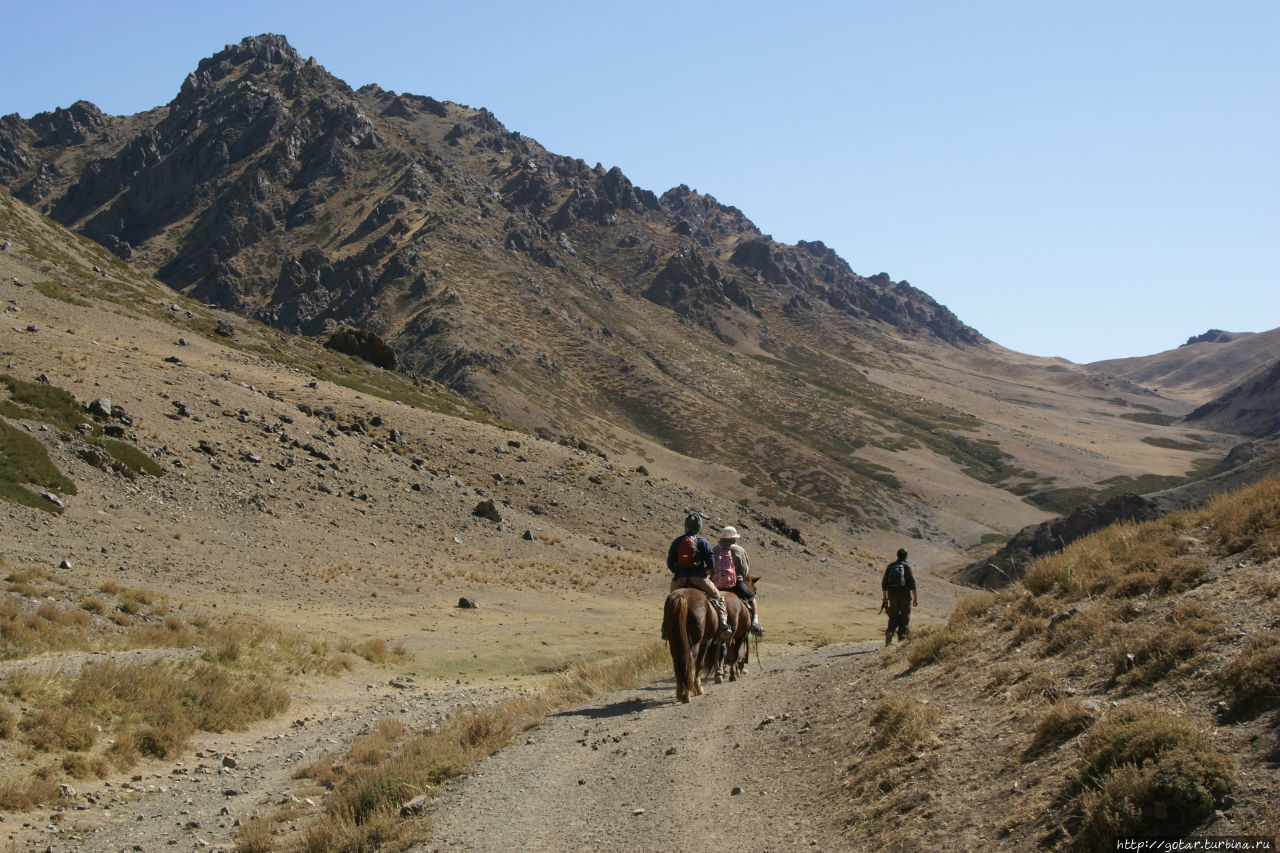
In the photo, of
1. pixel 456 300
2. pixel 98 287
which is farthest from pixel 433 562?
pixel 456 300

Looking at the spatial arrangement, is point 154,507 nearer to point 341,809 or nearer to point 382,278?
point 341,809

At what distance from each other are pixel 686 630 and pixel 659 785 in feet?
13.7

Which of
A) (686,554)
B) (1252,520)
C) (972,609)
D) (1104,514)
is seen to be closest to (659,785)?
(686,554)

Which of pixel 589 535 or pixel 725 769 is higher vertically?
pixel 725 769

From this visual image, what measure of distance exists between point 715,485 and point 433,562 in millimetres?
75508

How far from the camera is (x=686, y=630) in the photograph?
1270 centimetres

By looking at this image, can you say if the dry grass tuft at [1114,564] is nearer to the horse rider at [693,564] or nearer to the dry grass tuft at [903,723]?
the dry grass tuft at [903,723]

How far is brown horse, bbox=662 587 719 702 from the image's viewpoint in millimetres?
12586

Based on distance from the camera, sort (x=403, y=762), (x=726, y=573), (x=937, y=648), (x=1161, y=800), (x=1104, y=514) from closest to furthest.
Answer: (x=1161, y=800)
(x=403, y=762)
(x=937, y=648)
(x=726, y=573)
(x=1104, y=514)

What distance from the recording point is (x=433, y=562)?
4266 cm

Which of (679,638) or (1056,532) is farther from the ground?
(679,638)

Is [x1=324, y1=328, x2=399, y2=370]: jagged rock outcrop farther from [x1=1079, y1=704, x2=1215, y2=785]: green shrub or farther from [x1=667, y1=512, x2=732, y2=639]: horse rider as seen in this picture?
[x1=1079, y1=704, x2=1215, y2=785]: green shrub

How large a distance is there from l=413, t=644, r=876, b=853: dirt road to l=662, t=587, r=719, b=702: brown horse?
1.40 ft

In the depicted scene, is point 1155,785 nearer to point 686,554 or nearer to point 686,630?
point 686,630
